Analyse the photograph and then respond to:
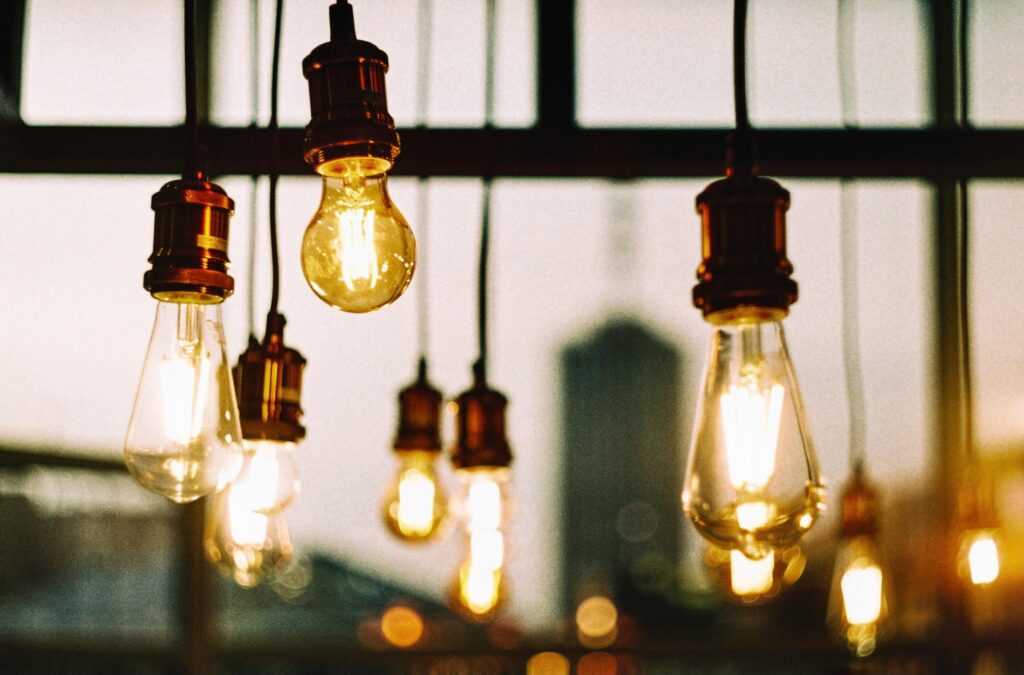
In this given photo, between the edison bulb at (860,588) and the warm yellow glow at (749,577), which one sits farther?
the edison bulb at (860,588)

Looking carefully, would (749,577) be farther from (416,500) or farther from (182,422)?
(182,422)

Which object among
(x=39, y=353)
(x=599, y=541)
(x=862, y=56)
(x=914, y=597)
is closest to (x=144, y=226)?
(x=39, y=353)

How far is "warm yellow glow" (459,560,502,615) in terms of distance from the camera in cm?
225

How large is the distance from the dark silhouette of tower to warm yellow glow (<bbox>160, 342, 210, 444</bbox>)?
2937 mm

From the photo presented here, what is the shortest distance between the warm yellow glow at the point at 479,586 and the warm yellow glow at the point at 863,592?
864 mm

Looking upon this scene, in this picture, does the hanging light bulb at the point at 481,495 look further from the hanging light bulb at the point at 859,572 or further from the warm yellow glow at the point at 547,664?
the warm yellow glow at the point at 547,664

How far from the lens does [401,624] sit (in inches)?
153

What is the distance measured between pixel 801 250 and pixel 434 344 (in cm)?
126

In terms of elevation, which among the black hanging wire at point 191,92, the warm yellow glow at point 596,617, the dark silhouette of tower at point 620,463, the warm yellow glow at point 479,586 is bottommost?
the warm yellow glow at point 479,586

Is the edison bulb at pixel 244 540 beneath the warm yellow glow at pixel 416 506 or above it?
beneath

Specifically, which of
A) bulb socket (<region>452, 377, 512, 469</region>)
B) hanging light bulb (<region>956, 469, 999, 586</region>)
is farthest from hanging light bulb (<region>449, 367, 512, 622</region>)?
hanging light bulb (<region>956, 469, 999, 586</region>)

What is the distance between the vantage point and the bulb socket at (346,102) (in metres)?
1.00

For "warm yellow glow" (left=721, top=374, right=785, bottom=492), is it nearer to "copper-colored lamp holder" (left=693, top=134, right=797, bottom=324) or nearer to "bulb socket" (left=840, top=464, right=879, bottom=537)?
"copper-colored lamp holder" (left=693, top=134, right=797, bottom=324)

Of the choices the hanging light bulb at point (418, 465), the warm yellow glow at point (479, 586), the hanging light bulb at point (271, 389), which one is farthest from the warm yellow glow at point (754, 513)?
the warm yellow glow at point (479, 586)
